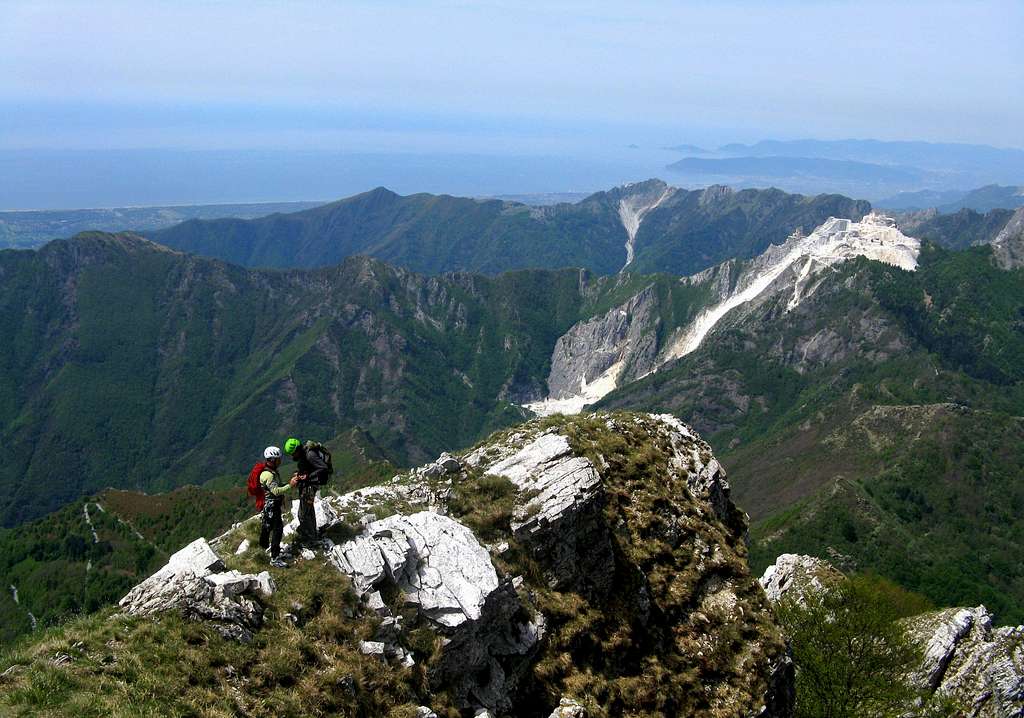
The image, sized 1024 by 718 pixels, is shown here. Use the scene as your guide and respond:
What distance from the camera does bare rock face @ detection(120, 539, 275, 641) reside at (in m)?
16.0

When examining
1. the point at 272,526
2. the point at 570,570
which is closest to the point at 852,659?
the point at 570,570

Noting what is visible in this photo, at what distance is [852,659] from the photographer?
32906 millimetres

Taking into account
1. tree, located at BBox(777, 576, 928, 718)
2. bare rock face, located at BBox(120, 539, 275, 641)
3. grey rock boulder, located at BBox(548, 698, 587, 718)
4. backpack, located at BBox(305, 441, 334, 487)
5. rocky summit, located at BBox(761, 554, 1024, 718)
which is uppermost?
backpack, located at BBox(305, 441, 334, 487)

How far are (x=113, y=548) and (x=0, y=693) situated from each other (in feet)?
388

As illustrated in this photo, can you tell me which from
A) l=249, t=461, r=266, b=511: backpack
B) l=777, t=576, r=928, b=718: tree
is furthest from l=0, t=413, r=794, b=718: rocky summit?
l=777, t=576, r=928, b=718: tree

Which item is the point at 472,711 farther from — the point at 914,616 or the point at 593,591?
the point at 914,616

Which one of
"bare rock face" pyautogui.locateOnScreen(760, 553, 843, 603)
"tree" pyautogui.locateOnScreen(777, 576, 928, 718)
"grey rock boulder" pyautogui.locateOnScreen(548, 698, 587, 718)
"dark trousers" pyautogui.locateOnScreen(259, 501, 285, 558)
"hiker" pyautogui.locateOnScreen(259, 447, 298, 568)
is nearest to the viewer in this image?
"hiker" pyautogui.locateOnScreen(259, 447, 298, 568)

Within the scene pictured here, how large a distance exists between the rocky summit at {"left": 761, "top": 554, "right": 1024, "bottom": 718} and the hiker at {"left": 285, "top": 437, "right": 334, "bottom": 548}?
32.2 meters

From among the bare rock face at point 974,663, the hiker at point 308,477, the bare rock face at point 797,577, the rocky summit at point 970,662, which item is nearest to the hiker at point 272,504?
the hiker at point 308,477

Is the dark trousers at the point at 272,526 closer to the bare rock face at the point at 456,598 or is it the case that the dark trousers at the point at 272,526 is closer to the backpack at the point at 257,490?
the backpack at the point at 257,490

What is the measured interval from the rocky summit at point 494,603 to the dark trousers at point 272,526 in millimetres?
465

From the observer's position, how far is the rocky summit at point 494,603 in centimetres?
Result: 1577

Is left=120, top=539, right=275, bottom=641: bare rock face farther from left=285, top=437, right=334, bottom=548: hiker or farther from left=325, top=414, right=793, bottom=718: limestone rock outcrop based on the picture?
left=325, top=414, right=793, bottom=718: limestone rock outcrop

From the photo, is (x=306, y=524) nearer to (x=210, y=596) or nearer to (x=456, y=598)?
(x=210, y=596)
